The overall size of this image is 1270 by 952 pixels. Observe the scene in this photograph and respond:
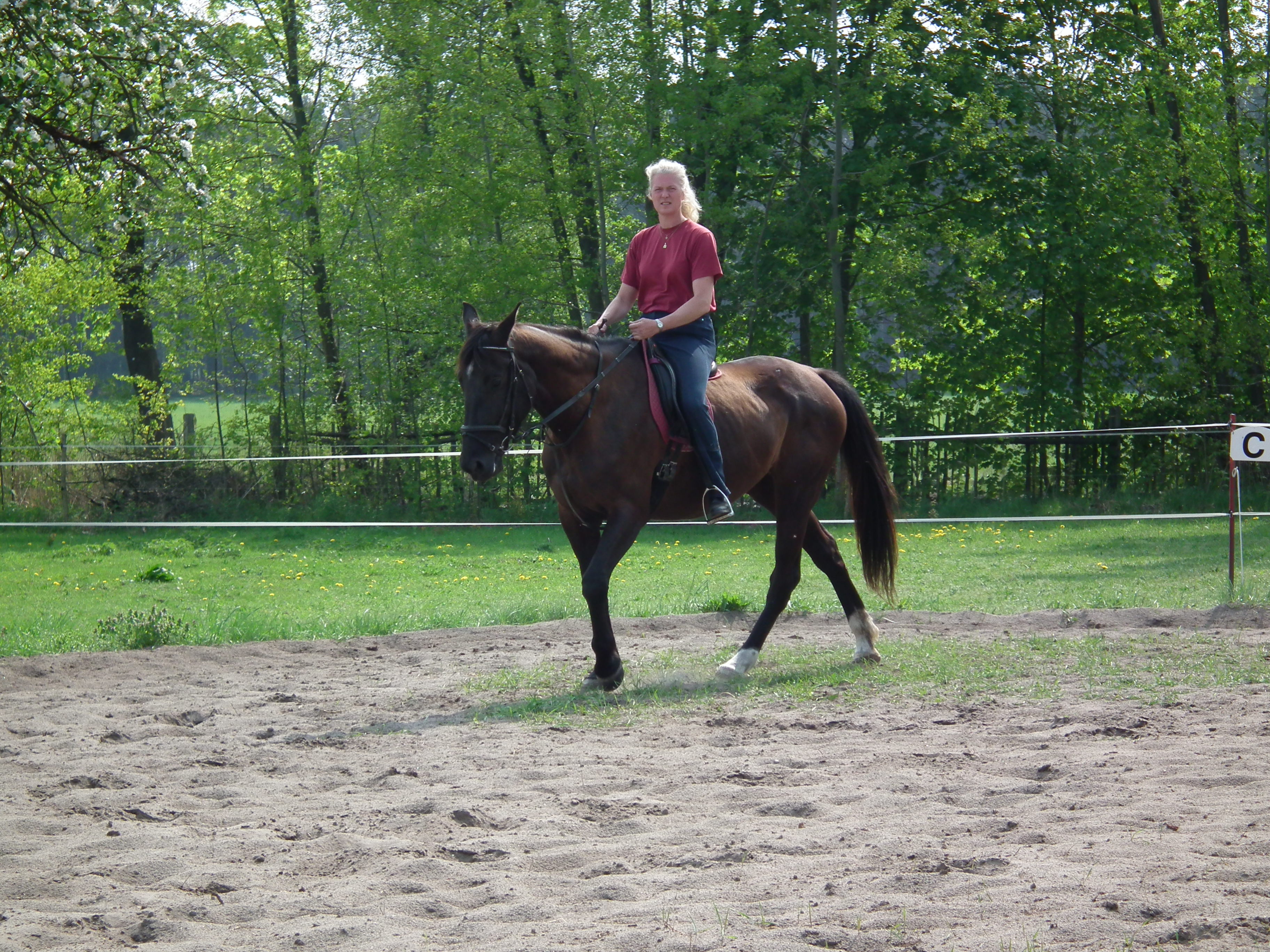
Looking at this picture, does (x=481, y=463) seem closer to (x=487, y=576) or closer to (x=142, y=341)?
(x=487, y=576)

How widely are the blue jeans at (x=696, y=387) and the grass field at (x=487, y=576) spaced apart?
291 centimetres

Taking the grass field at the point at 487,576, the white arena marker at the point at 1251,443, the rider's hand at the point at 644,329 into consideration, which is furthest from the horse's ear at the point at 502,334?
the white arena marker at the point at 1251,443

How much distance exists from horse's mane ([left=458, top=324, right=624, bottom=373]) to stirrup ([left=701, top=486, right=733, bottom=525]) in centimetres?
105

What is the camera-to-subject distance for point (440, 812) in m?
4.61

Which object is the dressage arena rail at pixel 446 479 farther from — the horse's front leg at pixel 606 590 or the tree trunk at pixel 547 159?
the horse's front leg at pixel 606 590

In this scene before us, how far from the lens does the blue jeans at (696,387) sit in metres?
7.11

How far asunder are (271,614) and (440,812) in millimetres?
6625

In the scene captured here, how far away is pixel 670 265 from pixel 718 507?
149 centimetres

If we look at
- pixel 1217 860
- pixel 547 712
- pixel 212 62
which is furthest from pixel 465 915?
pixel 212 62

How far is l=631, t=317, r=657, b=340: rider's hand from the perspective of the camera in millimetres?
6977

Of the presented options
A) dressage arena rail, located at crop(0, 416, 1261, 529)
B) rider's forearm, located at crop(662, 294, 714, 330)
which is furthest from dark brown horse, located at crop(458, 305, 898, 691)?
dressage arena rail, located at crop(0, 416, 1261, 529)

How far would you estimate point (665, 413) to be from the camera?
7156 millimetres

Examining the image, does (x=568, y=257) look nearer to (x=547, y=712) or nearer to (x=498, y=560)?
(x=498, y=560)

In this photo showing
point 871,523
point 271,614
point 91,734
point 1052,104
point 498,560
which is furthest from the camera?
point 1052,104
